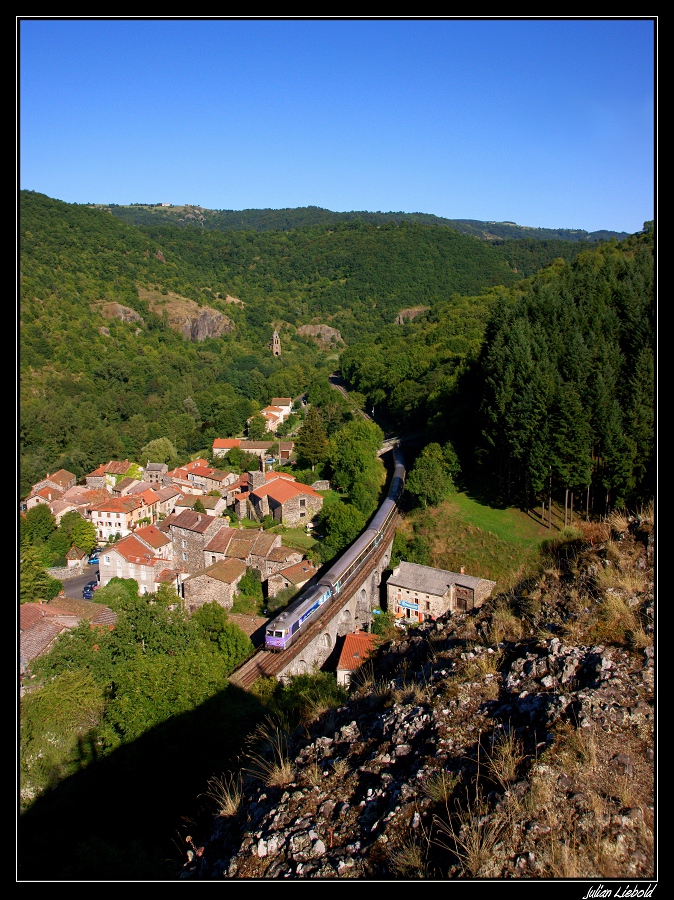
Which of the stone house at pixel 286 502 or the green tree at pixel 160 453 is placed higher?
the green tree at pixel 160 453

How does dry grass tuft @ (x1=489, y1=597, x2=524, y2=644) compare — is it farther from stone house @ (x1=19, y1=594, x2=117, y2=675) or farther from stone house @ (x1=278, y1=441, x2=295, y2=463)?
stone house @ (x1=278, y1=441, x2=295, y2=463)

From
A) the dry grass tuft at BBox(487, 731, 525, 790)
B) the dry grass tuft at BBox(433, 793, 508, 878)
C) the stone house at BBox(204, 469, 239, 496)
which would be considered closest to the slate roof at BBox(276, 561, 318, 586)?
the stone house at BBox(204, 469, 239, 496)

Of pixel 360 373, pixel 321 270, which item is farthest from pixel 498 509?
pixel 321 270

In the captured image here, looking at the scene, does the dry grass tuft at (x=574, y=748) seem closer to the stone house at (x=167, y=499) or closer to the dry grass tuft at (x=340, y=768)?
the dry grass tuft at (x=340, y=768)

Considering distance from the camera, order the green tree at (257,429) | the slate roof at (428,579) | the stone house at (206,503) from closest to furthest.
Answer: the slate roof at (428,579)
the stone house at (206,503)
the green tree at (257,429)

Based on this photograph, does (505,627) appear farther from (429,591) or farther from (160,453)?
(160,453)

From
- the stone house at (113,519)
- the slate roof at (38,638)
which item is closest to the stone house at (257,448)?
the stone house at (113,519)
